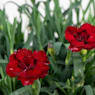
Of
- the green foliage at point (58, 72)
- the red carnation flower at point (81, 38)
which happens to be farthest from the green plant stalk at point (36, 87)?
the red carnation flower at point (81, 38)

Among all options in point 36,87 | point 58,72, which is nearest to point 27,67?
point 36,87

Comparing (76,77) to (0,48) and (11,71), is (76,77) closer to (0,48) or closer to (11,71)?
(11,71)

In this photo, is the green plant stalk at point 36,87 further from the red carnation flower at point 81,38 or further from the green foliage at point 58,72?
the red carnation flower at point 81,38

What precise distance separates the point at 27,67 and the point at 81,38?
16 centimetres

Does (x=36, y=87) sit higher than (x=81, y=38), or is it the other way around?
(x=81, y=38)

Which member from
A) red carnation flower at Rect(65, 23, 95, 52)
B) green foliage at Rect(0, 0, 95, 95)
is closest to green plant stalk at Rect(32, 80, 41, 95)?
green foliage at Rect(0, 0, 95, 95)

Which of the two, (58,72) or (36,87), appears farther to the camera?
(58,72)

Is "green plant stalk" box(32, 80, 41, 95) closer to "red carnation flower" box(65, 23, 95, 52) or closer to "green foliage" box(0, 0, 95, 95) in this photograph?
"green foliage" box(0, 0, 95, 95)

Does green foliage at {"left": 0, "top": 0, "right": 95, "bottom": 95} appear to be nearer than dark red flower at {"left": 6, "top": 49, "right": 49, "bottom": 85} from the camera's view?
No

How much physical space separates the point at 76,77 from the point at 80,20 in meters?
0.44

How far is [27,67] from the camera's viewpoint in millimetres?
580

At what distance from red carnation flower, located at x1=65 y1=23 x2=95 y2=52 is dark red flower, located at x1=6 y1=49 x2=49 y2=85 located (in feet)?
0.26

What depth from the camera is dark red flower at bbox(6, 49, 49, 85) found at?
0.56 meters

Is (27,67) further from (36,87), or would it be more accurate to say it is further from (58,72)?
(58,72)
